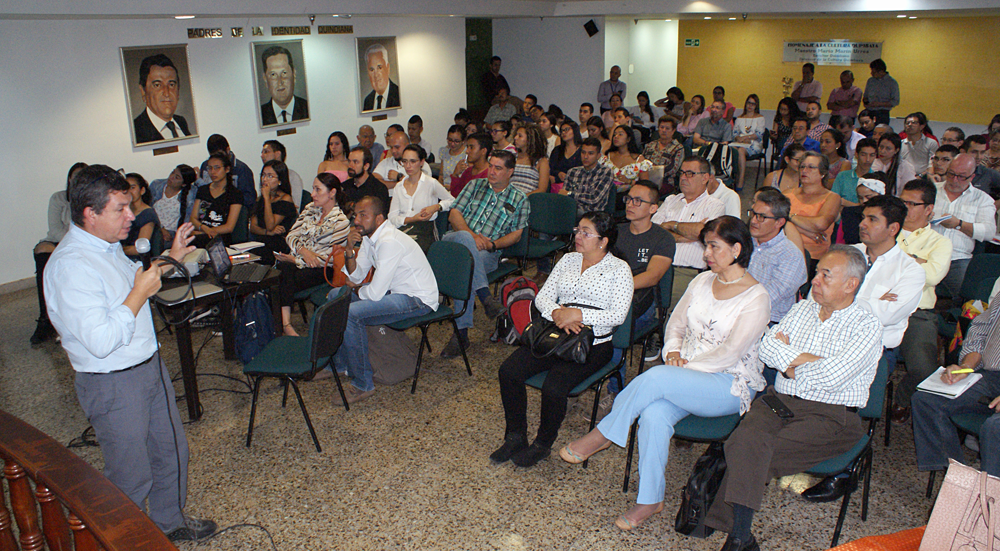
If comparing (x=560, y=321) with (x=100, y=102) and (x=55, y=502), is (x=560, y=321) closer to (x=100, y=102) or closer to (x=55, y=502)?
(x=55, y=502)

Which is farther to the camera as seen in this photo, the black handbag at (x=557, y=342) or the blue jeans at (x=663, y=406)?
the black handbag at (x=557, y=342)

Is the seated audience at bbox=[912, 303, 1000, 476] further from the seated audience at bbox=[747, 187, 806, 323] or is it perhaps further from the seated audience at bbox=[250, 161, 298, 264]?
the seated audience at bbox=[250, 161, 298, 264]

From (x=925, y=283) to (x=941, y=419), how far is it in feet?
3.61

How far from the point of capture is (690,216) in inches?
196

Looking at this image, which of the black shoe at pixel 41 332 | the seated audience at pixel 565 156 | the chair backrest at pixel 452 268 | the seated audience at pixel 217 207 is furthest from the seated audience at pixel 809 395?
the black shoe at pixel 41 332

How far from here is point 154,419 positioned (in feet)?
9.78

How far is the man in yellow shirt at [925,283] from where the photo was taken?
380 cm

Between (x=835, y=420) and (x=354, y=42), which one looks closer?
(x=835, y=420)

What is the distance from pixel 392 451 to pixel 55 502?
6.71 feet

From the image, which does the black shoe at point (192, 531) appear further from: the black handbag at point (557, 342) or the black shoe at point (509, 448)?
the black handbag at point (557, 342)

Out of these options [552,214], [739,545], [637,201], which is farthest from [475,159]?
[739,545]

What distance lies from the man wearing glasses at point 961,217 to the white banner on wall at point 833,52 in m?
9.11

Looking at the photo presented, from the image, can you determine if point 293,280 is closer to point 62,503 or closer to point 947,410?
point 62,503

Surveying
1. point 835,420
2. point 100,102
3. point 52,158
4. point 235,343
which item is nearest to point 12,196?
point 52,158
